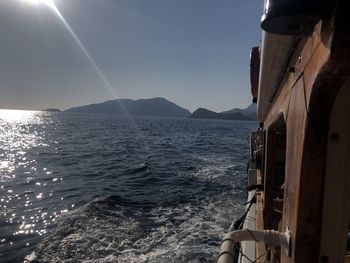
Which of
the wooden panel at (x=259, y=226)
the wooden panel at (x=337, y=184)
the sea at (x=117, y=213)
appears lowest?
the sea at (x=117, y=213)

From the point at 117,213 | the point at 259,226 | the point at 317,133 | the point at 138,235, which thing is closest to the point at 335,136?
the point at 317,133

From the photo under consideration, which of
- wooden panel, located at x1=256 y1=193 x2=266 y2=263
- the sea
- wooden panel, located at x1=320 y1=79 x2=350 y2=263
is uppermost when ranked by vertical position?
wooden panel, located at x1=320 y1=79 x2=350 y2=263

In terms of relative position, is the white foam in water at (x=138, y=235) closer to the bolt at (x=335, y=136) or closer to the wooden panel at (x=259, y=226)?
the wooden panel at (x=259, y=226)

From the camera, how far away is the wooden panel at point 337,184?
1830 millimetres

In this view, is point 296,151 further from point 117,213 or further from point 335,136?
point 117,213

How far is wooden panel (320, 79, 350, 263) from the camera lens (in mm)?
1830

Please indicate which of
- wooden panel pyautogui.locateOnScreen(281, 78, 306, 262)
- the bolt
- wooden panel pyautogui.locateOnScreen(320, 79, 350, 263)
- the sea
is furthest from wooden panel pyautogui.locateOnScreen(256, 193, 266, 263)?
the bolt

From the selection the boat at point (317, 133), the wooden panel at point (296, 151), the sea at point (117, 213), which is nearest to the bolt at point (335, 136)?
the boat at point (317, 133)

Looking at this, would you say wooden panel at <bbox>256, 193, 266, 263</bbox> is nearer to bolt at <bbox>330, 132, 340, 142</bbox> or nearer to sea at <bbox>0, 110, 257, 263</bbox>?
sea at <bbox>0, 110, 257, 263</bbox>

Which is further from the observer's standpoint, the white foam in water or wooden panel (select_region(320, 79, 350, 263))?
the white foam in water

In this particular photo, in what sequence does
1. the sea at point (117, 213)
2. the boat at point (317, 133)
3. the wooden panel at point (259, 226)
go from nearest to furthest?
the boat at point (317, 133)
the wooden panel at point (259, 226)
the sea at point (117, 213)

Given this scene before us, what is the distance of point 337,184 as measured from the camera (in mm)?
1892

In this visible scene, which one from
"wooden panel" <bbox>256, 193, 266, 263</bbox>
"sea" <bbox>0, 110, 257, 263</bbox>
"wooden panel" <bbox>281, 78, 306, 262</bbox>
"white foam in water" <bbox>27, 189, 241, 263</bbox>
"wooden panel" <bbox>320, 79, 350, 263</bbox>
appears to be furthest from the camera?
"sea" <bbox>0, 110, 257, 263</bbox>

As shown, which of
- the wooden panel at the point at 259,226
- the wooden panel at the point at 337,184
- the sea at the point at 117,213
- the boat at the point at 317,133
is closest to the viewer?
the boat at the point at 317,133
